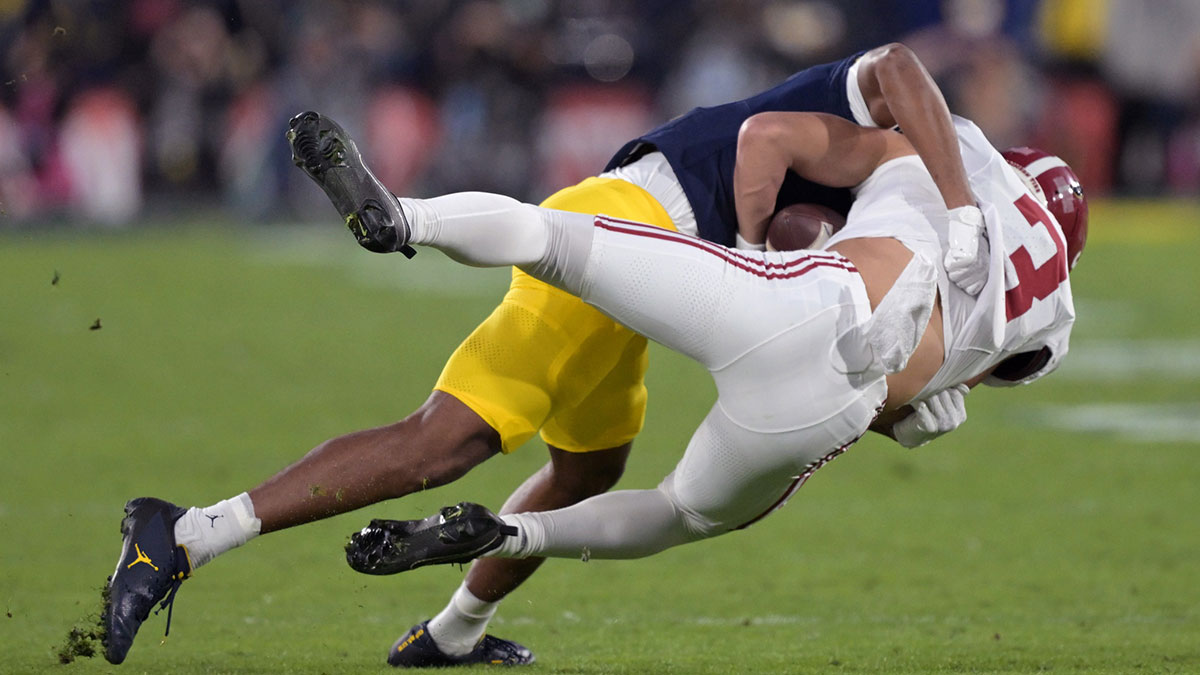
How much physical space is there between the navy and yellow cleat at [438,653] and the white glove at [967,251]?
137cm

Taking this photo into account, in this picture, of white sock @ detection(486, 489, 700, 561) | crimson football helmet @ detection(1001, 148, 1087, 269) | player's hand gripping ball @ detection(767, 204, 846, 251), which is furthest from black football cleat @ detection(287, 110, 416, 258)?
crimson football helmet @ detection(1001, 148, 1087, 269)

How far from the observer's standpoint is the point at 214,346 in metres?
9.04

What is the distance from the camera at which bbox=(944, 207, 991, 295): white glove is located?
11.5 feet

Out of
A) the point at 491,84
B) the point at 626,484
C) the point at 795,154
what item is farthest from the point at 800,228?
the point at 491,84

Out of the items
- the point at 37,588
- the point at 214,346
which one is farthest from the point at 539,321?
the point at 214,346

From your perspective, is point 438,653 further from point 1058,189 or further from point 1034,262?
point 1058,189

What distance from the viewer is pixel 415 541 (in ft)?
10.9

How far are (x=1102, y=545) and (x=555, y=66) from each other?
10.3 m

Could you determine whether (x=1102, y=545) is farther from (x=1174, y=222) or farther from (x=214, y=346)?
(x=1174, y=222)

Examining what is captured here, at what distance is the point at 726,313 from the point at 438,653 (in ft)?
4.09

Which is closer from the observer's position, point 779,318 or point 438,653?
point 779,318

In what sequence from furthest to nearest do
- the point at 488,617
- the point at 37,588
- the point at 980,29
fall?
the point at 980,29 → the point at 37,588 → the point at 488,617

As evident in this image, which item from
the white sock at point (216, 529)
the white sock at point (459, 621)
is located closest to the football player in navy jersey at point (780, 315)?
the white sock at point (216, 529)

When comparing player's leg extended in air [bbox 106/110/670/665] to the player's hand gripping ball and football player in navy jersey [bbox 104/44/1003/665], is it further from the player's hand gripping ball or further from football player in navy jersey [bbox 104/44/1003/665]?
the player's hand gripping ball
